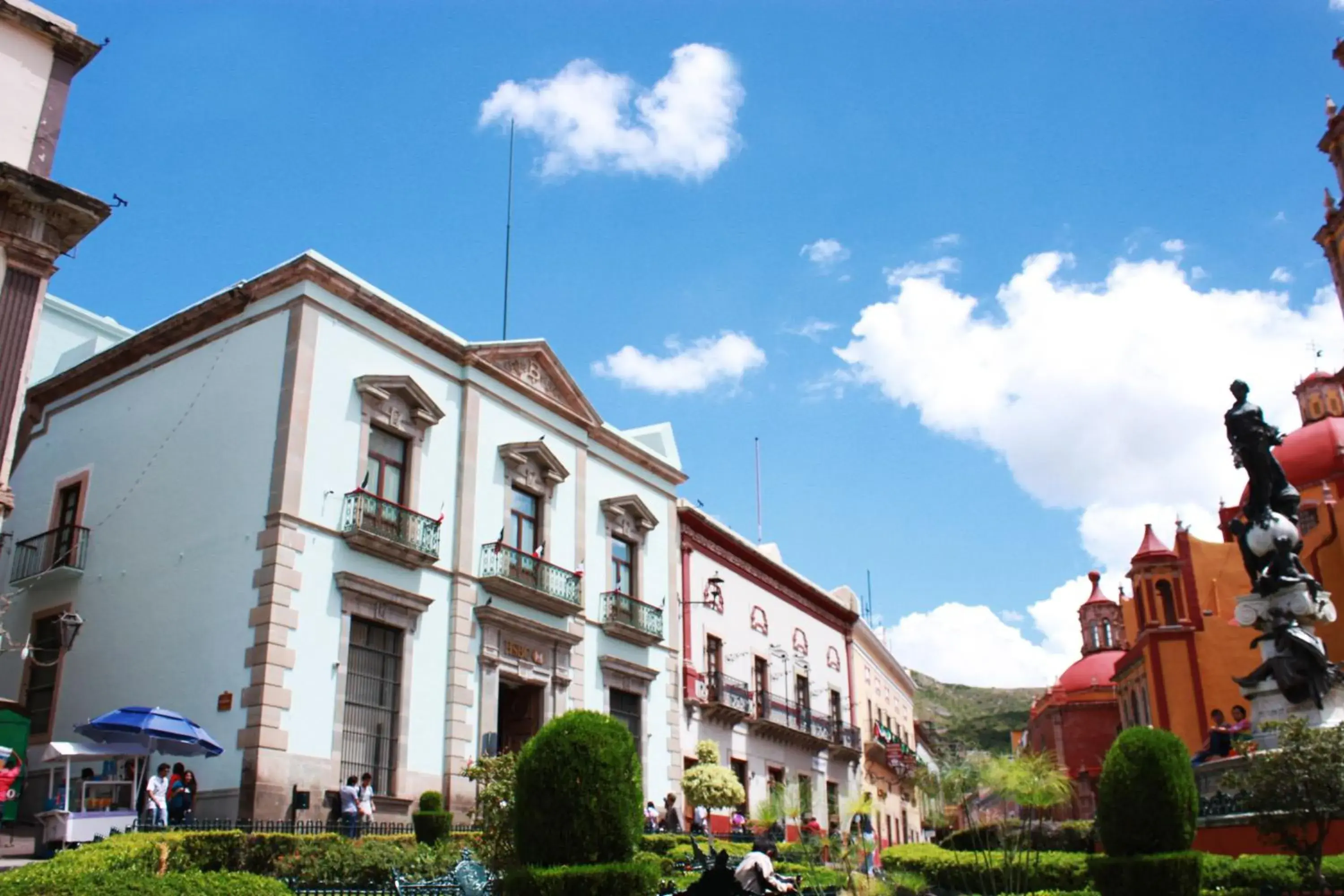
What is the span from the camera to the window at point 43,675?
21.6 meters

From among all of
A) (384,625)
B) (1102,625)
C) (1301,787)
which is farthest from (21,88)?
(1102,625)

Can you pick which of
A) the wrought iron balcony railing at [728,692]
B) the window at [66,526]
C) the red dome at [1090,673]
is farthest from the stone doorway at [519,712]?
the red dome at [1090,673]

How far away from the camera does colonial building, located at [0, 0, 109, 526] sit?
15.1 meters

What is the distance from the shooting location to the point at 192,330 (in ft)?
73.5

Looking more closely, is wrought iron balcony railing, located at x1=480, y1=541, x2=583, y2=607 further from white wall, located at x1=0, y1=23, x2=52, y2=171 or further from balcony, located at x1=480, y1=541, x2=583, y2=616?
white wall, located at x1=0, y1=23, x2=52, y2=171

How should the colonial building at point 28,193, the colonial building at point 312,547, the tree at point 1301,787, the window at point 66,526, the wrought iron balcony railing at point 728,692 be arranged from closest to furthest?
the tree at point 1301,787
the colonial building at point 28,193
the colonial building at point 312,547
the window at point 66,526
the wrought iron balcony railing at point 728,692

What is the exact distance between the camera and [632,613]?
88.7 feet

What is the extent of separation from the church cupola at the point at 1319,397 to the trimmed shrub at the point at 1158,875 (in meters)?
39.6

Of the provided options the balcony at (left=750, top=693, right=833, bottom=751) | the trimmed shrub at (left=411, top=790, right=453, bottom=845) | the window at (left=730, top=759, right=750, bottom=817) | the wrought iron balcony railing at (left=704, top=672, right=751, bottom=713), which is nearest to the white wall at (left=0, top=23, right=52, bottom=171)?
the trimmed shrub at (left=411, top=790, right=453, bottom=845)

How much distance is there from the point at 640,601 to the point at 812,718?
11.6 meters

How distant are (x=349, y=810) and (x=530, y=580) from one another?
686 cm

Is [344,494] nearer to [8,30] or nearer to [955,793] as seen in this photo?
[8,30]

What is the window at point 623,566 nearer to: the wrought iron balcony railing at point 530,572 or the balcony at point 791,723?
the wrought iron balcony railing at point 530,572

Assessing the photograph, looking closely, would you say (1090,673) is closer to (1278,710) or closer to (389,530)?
(1278,710)
